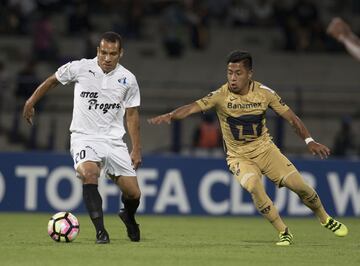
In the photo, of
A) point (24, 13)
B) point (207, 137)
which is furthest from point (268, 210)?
point (24, 13)

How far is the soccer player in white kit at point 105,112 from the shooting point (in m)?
11.6

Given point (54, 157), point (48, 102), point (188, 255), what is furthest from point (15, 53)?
point (188, 255)

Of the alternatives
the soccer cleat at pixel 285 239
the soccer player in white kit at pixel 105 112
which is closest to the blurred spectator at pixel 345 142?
the soccer cleat at pixel 285 239

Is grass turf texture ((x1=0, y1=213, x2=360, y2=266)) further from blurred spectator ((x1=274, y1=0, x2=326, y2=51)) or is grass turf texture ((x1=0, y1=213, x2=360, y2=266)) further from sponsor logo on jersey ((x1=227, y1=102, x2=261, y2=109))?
blurred spectator ((x1=274, y1=0, x2=326, y2=51))

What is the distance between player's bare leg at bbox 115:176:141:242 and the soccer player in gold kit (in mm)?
981

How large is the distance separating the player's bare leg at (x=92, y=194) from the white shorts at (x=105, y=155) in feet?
0.32

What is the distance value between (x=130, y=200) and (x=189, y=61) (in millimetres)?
13156

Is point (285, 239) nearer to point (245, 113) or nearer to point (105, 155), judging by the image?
point (245, 113)

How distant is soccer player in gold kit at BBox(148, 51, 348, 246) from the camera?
1226 cm

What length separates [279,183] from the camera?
40.8ft

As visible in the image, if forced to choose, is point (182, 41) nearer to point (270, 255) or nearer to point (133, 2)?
point (133, 2)

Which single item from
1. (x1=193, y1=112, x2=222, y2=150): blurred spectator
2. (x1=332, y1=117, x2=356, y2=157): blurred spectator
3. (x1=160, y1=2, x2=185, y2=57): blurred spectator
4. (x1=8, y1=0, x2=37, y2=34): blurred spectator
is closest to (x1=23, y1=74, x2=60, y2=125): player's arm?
(x1=193, y1=112, x2=222, y2=150): blurred spectator

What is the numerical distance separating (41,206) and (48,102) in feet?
12.0

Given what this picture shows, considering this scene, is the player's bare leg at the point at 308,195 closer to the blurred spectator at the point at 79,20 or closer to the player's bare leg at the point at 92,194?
the player's bare leg at the point at 92,194
